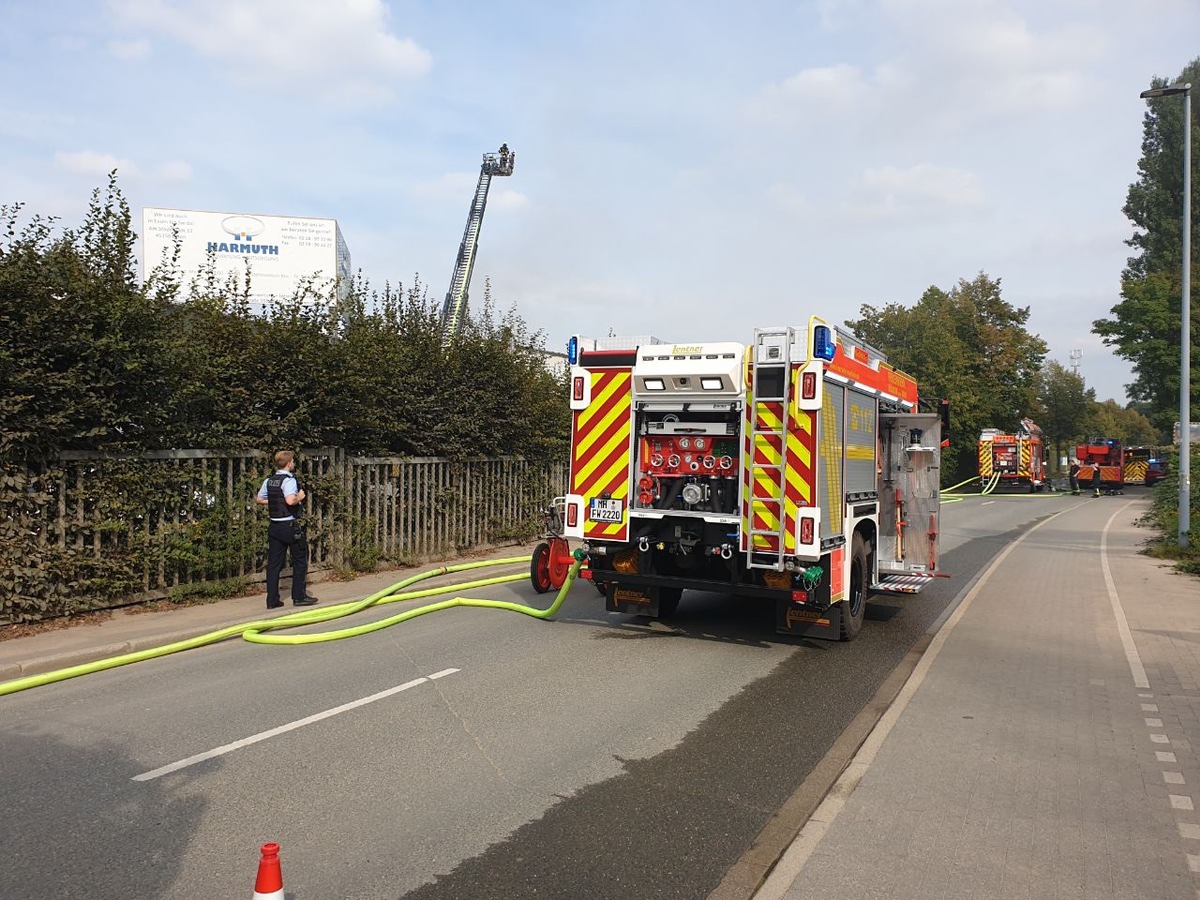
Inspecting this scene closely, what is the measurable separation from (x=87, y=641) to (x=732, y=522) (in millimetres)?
5821

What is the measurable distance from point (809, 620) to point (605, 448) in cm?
249

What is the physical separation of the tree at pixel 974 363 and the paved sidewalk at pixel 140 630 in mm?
41953

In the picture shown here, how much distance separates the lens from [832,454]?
7516 millimetres

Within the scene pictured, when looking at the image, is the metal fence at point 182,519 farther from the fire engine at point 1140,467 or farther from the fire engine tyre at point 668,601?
the fire engine at point 1140,467

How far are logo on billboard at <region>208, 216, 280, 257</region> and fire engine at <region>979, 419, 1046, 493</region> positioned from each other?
36769 millimetres

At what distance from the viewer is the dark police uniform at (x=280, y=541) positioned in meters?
9.25

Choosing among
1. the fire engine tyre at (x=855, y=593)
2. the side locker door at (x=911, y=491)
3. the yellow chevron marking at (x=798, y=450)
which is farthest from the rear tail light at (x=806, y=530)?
the side locker door at (x=911, y=491)

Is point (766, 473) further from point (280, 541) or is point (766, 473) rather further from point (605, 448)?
point (280, 541)

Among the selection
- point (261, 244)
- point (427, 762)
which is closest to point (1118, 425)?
point (261, 244)

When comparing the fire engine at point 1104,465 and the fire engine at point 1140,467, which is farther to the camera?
the fire engine at point 1140,467

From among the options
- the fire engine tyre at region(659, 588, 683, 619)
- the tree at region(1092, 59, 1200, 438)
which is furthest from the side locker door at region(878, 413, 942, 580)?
the tree at region(1092, 59, 1200, 438)

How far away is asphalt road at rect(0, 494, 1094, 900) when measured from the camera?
Answer: 3.65 m

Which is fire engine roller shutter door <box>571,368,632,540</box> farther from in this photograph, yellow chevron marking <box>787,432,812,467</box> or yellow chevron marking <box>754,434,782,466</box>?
yellow chevron marking <box>787,432,812,467</box>

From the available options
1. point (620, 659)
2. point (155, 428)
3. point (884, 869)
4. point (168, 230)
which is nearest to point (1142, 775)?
point (884, 869)
